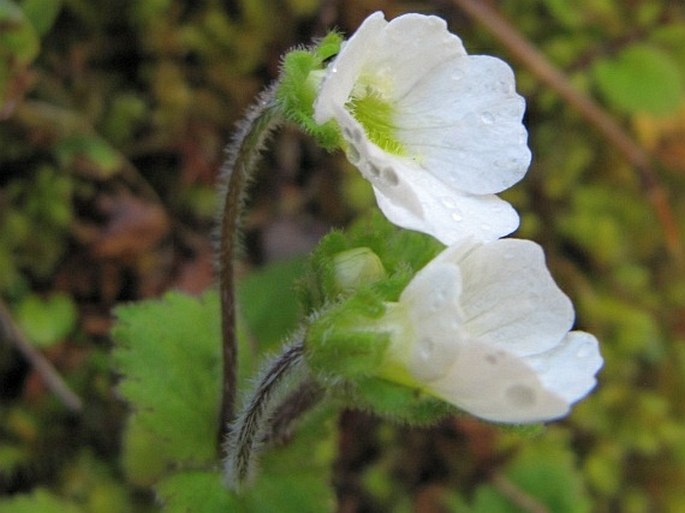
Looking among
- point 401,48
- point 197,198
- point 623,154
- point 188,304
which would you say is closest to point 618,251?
point 623,154

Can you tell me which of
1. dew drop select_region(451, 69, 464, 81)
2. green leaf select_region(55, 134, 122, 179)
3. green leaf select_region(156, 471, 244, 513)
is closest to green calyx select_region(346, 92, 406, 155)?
dew drop select_region(451, 69, 464, 81)

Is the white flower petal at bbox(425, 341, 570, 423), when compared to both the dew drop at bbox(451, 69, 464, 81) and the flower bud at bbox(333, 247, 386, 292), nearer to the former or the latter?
the flower bud at bbox(333, 247, 386, 292)

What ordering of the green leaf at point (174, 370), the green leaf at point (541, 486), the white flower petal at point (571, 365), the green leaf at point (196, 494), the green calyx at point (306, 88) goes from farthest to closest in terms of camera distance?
the green leaf at point (541, 486)
the green leaf at point (174, 370)
the green leaf at point (196, 494)
the green calyx at point (306, 88)
the white flower petal at point (571, 365)

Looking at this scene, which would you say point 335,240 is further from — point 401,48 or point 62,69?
point 62,69

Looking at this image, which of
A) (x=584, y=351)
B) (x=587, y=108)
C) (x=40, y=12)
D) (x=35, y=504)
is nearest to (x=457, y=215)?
(x=584, y=351)

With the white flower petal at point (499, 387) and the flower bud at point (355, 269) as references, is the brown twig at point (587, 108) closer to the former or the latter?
the flower bud at point (355, 269)

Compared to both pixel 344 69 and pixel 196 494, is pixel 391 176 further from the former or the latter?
pixel 196 494

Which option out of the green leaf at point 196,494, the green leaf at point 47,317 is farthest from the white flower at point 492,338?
the green leaf at point 47,317

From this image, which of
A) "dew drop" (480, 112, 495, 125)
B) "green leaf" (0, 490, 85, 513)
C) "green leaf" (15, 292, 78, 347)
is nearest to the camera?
A: "dew drop" (480, 112, 495, 125)
